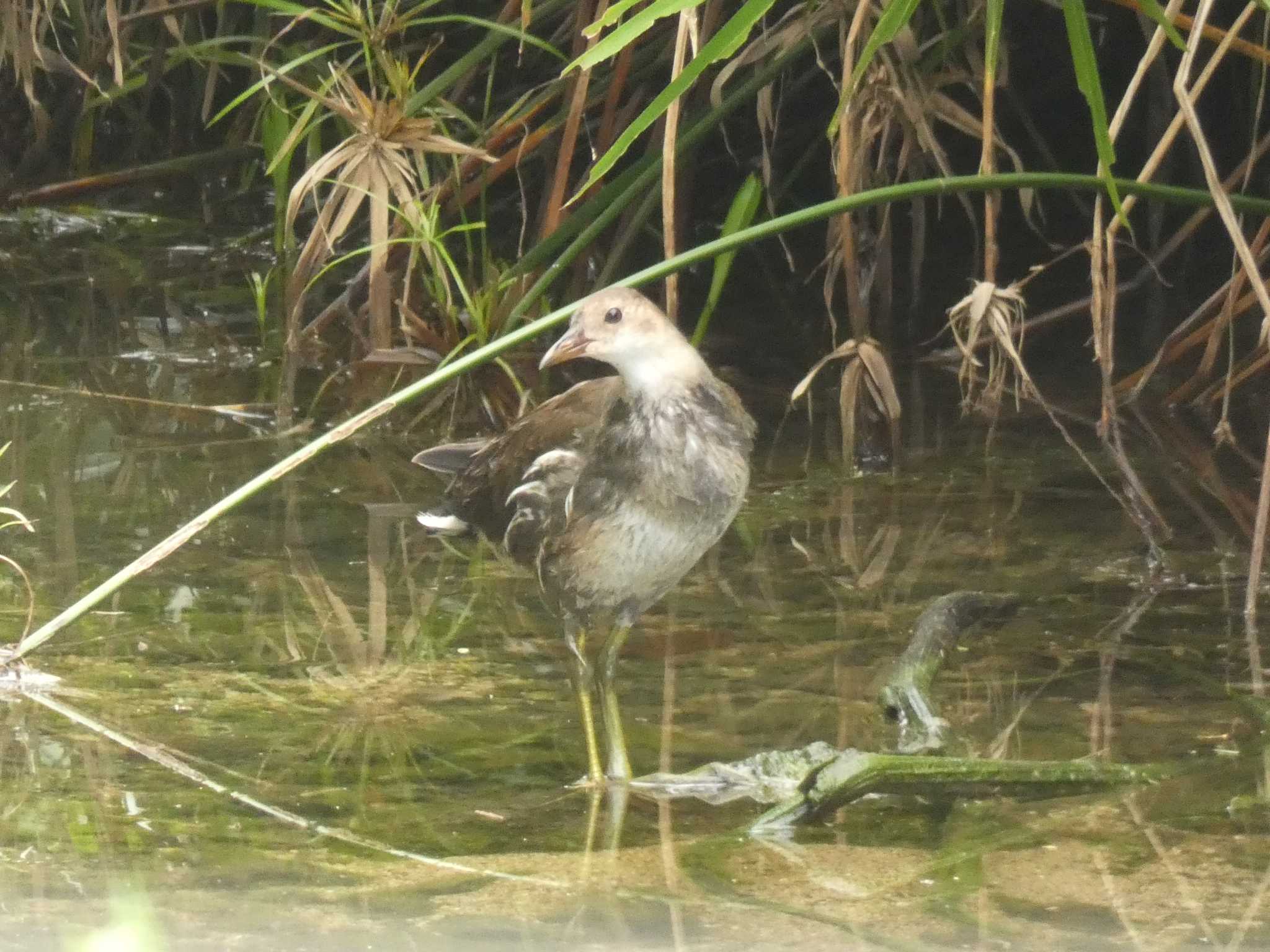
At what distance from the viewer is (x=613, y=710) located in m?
3.07

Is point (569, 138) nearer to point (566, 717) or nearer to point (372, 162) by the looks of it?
point (372, 162)

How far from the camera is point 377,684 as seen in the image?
3.22m

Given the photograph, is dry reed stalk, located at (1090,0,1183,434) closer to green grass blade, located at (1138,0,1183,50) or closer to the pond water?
green grass blade, located at (1138,0,1183,50)

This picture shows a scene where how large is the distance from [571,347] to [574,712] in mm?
613

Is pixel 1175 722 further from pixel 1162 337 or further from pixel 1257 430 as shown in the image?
pixel 1162 337

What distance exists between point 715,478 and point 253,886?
114cm

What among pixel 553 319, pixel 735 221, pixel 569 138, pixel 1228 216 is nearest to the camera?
pixel 553 319

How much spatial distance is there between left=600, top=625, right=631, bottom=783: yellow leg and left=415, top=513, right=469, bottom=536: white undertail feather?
407 millimetres

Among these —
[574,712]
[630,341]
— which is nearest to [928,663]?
[574,712]

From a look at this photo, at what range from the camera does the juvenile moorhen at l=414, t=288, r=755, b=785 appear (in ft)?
10.3

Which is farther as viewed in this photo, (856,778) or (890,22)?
(890,22)

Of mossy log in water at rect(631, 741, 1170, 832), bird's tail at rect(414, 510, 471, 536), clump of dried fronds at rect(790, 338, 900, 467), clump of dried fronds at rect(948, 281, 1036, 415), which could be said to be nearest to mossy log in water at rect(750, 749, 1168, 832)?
mossy log in water at rect(631, 741, 1170, 832)

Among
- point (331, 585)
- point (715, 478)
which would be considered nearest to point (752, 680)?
point (715, 478)

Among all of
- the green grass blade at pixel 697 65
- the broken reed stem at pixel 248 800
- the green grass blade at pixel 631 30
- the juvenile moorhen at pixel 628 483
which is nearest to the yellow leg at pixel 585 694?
the juvenile moorhen at pixel 628 483
